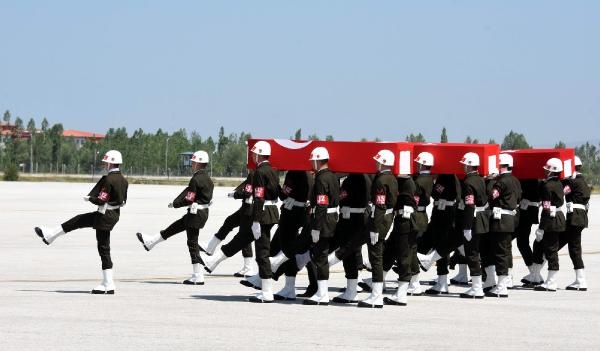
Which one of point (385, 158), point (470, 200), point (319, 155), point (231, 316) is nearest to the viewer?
point (231, 316)

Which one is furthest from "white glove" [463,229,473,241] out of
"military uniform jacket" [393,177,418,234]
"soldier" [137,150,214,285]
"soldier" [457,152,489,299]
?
"soldier" [137,150,214,285]

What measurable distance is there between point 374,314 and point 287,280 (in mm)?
1913

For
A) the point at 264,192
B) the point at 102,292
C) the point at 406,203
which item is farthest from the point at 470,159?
the point at 102,292

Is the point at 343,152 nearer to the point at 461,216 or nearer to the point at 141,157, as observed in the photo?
the point at 461,216

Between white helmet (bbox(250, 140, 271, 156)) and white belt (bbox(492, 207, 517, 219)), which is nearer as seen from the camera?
white helmet (bbox(250, 140, 271, 156))

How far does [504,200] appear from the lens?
62.1 ft

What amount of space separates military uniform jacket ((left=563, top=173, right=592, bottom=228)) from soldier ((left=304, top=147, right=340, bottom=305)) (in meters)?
4.92

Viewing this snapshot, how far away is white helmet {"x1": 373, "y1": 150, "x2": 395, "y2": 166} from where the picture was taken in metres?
16.7

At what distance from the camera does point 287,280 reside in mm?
17781

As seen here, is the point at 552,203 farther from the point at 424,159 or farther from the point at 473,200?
the point at 424,159

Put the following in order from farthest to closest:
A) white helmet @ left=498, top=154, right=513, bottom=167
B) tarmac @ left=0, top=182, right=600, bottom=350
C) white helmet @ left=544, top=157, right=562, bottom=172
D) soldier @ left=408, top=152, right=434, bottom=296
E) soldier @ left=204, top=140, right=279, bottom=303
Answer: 1. white helmet @ left=544, top=157, right=562, bottom=172
2. white helmet @ left=498, top=154, right=513, bottom=167
3. soldier @ left=408, top=152, right=434, bottom=296
4. soldier @ left=204, top=140, right=279, bottom=303
5. tarmac @ left=0, top=182, right=600, bottom=350

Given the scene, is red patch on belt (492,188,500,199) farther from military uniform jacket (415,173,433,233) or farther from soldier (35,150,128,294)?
soldier (35,150,128,294)

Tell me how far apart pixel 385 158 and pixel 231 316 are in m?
2.93

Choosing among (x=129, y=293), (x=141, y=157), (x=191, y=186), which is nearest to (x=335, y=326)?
(x=129, y=293)
